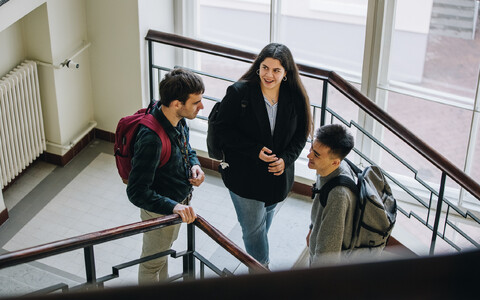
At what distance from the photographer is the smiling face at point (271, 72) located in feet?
9.78

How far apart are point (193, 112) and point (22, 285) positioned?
1.57 metres

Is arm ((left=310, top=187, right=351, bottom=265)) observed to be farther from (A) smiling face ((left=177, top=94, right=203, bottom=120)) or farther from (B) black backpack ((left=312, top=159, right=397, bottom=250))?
(A) smiling face ((left=177, top=94, right=203, bottom=120))

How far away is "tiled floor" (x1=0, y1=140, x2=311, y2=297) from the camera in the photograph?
3914 millimetres

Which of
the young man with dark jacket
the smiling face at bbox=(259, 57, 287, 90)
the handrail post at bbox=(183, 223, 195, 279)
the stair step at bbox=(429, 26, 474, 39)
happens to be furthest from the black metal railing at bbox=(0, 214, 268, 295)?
the stair step at bbox=(429, 26, 474, 39)

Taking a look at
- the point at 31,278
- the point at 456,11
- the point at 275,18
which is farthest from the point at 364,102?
the point at 31,278

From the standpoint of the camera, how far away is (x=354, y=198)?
8.43ft

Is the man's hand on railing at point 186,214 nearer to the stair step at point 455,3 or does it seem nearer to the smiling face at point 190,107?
the smiling face at point 190,107

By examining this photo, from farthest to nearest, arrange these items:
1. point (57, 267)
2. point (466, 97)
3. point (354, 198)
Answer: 1. point (466, 97)
2. point (57, 267)
3. point (354, 198)

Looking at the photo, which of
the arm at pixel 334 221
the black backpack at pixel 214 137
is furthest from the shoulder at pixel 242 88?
the arm at pixel 334 221

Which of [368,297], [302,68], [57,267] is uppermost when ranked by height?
[368,297]

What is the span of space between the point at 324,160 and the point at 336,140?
0.09 metres

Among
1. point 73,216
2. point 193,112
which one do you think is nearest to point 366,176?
point 193,112

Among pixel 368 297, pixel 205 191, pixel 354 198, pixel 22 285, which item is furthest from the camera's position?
pixel 205 191

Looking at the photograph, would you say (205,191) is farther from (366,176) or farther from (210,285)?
(210,285)
